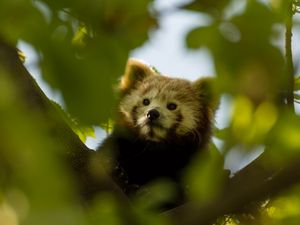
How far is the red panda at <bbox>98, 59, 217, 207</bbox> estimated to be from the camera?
182 inches

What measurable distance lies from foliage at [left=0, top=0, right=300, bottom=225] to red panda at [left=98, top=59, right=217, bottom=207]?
3.05m

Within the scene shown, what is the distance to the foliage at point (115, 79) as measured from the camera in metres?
0.61

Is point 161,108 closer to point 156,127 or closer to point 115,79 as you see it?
point 156,127

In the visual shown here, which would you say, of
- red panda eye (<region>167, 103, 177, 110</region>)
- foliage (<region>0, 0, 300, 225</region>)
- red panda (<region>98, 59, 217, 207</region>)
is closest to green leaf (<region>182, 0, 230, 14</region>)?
foliage (<region>0, 0, 300, 225</region>)

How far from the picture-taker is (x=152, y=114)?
16.6 ft

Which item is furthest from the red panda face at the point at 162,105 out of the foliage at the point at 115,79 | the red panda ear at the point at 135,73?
the foliage at the point at 115,79

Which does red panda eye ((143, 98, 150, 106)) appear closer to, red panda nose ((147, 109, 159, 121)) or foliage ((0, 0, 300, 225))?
red panda nose ((147, 109, 159, 121))

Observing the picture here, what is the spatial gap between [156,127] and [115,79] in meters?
4.18

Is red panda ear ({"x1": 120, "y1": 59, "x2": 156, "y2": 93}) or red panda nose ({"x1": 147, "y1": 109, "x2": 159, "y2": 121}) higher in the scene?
red panda ear ({"x1": 120, "y1": 59, "x2": 156, "y2": 93})

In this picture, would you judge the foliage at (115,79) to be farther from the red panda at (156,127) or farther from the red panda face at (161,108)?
the red panda face at (161,108)

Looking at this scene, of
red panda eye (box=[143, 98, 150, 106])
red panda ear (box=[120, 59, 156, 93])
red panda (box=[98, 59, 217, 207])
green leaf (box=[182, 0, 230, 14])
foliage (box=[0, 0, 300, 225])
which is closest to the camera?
foliage (box=[0, 0, 300, 225])

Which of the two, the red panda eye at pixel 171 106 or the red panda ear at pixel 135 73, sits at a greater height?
the red panda ear at pixel 135 73

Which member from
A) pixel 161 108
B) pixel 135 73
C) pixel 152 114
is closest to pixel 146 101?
pixel 161 108

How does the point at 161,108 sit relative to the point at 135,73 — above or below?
below
